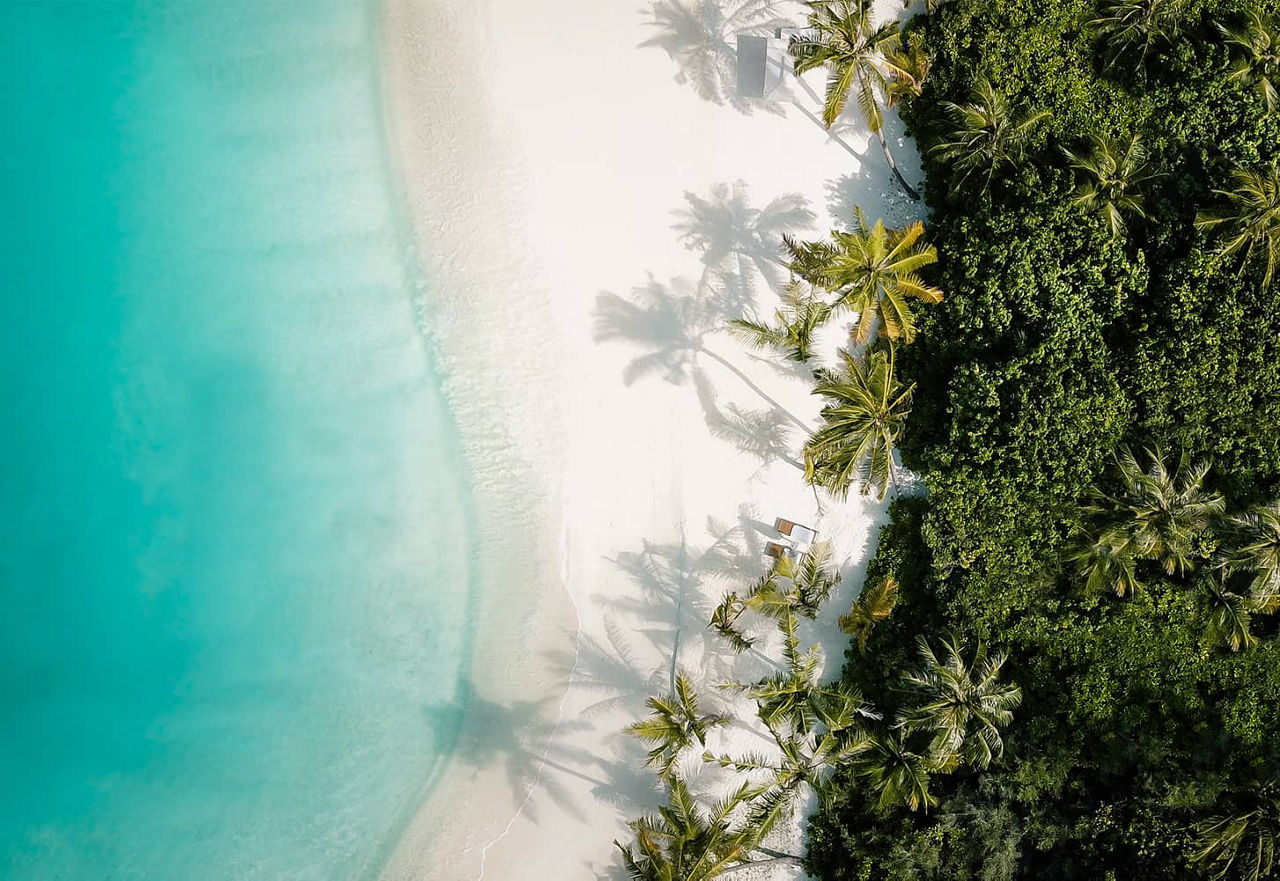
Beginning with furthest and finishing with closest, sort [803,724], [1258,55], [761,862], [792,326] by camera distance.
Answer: [761,862] → [792,326] → [1258,55] → [803,724]

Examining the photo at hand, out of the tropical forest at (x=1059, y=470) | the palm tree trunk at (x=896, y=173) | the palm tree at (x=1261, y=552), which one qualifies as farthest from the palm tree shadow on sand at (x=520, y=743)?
the palm tree trunk at (x=896, y=173)

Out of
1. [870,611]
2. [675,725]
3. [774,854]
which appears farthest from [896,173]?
[774,854]

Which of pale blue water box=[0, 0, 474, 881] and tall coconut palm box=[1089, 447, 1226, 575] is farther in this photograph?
pale blue water box=[0, 0, 474, 881]

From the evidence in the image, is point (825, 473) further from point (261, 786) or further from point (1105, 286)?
point (261, 786)

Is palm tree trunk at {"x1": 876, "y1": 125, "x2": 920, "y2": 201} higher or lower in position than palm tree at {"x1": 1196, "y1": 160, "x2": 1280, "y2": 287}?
higher

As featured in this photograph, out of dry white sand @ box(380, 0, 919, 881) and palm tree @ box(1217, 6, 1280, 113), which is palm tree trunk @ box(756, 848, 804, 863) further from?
palm tree @ box(1217, 6, 1280, 113)

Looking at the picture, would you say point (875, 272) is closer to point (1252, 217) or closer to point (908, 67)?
point (908, 67)

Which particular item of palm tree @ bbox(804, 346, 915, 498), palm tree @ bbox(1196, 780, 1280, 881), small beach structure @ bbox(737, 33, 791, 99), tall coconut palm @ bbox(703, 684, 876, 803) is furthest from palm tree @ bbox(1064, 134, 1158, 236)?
palm tree @ bbox(1196, 780, 1280, 881)

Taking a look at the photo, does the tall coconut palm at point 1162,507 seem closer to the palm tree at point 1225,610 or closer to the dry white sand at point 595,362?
the palm tree at point 1225,610
